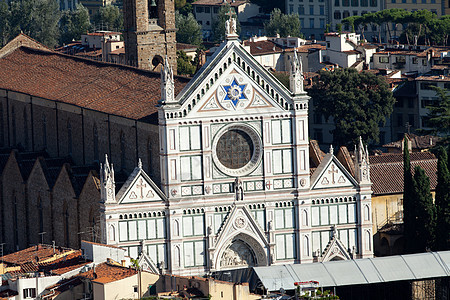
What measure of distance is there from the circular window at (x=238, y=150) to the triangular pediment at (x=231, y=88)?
0.90 meters

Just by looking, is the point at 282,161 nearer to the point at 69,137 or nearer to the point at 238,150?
the point at 238,150

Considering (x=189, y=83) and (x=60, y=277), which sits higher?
(x=189, y=83)

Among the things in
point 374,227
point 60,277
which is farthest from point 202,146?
point 374,227

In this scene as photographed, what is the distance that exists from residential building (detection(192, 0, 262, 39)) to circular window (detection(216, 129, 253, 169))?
10760cm

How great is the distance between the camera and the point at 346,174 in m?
75.2

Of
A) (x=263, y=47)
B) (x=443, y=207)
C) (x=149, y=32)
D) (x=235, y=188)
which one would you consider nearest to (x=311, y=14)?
(x=263, y=47)

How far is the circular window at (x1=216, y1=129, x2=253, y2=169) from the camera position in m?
73.8

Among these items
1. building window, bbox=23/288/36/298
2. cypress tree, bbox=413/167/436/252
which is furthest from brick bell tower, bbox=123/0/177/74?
building window, bbox=23/288/36/298

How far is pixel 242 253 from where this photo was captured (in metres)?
74.8

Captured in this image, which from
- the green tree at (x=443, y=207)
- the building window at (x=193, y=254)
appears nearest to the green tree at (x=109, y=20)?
the green tree at (x=443, y=207)

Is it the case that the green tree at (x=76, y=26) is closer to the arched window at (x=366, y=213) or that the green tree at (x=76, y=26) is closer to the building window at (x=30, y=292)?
the arched window at (x=366, y=213)

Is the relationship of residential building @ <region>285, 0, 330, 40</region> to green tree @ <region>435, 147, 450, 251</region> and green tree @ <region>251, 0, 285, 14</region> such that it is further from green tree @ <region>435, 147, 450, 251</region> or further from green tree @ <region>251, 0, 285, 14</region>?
green tree @ <region>435, 147, 450, 251</region>

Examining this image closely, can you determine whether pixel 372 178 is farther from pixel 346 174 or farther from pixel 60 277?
pixel 60 277

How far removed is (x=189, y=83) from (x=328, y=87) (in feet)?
139
